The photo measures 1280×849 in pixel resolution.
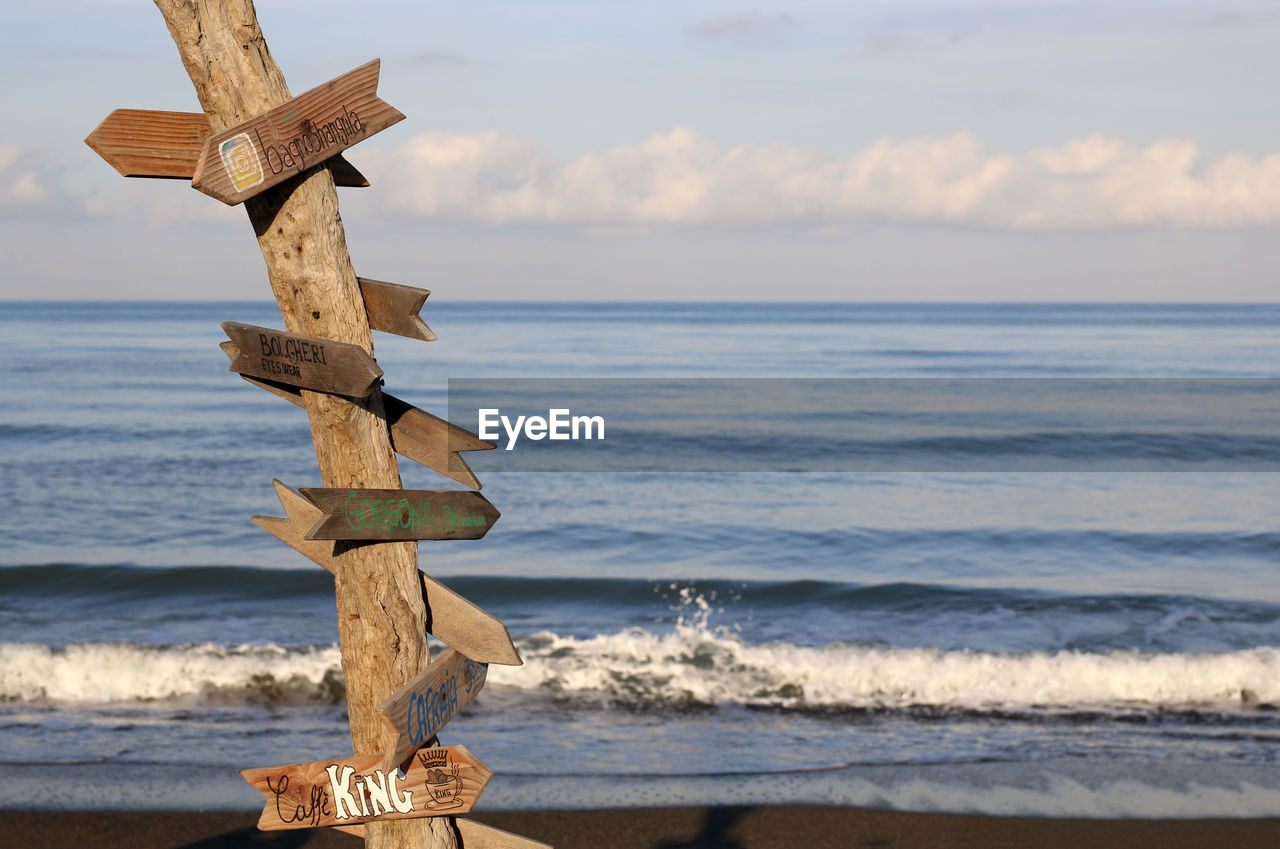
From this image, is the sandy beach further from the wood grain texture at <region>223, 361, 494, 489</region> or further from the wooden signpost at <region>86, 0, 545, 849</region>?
the wood grain texture at <region>223, 361, 494, 489</region>

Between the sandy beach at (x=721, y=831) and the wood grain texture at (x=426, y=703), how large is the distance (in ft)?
11.1

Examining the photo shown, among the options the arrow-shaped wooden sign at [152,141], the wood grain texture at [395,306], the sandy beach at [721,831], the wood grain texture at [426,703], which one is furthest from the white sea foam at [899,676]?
the arrow-shaped wooden sign at [152,141]

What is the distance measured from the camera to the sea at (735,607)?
24.7ft

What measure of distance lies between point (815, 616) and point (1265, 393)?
79.9 ft

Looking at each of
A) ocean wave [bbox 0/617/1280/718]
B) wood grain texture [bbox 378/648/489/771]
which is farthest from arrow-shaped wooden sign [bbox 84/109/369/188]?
ocean wave [bbox 0/617/1280/718]

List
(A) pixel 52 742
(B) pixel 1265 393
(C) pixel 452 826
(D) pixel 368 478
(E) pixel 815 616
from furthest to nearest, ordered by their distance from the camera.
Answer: (B) pixel 1265 393, (E) pixel 815 616, (A) pixel 52 742, (C) pixel 452 826, (D) pixel 368 478

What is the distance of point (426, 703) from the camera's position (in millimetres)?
3119

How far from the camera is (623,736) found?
8250 mm

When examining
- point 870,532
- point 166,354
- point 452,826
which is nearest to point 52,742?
point 452,826

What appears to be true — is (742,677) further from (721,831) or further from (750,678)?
(721,831)

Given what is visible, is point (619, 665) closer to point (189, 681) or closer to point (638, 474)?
point (189, 681)

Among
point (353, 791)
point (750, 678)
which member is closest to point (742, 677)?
point (750, 678)

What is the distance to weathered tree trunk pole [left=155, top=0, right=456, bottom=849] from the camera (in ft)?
9.34

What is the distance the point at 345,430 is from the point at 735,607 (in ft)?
32.2
